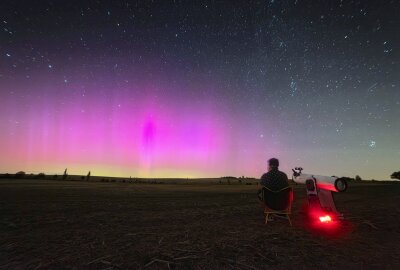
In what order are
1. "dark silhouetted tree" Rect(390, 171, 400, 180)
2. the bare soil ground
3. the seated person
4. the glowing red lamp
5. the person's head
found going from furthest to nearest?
"dark silhouetted tree" Rect(390, 171, 400, 180)
the person's head
the seated person
the glowing red lamp
the bare soil ground

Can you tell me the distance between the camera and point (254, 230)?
700cm

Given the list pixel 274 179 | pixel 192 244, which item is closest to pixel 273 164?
pixel 274 179

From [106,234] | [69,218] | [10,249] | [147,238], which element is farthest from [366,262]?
[69,218]

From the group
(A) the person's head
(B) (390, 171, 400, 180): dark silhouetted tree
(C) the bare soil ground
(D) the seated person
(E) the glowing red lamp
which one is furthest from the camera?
(B) (390, 171, 400, 180): dark silhouetted tree

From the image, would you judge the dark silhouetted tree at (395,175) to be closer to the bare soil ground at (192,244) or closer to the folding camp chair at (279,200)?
the bare soil ground at (192,244)

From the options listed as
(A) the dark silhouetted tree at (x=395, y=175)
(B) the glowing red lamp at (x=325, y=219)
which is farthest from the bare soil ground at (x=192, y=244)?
(A) the dark silhouetted tree at (x=395, y=175)

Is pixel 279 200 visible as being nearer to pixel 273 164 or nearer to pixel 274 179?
pixel 274 179

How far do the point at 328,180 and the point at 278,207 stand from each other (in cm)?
169

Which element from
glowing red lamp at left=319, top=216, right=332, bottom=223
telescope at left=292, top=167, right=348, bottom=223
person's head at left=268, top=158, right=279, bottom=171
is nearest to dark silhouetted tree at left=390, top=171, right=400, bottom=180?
telescope at left=292, top=167, right=348, bottom=223

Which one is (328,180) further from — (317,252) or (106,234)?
(106,234)

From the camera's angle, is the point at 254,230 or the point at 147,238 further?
the point at 254,230

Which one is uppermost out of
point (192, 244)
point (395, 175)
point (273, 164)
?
point (395, 175)

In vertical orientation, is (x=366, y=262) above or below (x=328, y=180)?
below

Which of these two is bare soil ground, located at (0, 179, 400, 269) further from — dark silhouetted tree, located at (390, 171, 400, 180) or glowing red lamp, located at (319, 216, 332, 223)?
dark silhouetted tree, located at (390, 171, 400, 180)
